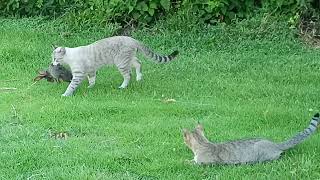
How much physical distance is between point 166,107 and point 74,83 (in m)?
1.35

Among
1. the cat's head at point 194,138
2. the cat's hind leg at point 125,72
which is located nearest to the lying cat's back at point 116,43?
the cat's hind leg at point 125,72

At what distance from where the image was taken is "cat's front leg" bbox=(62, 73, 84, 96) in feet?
27.9

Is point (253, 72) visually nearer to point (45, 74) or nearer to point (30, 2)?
point (45, 74)

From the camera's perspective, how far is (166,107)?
307 inches

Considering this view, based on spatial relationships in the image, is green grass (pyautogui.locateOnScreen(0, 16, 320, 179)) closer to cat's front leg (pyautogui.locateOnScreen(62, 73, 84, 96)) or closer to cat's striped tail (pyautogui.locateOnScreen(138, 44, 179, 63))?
cat's front leg (pyautogui.locateOnScreen(62, 73, 84, 96))

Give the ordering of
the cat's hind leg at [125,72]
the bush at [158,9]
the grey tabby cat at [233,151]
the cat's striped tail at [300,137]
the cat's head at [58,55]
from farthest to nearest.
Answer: the bush at [158,9] → the cat's hind leg at [125,72] → the cat's head at [58,55] → the cat's striped tail at [300,137] → the grey tabby cat at [233,151]

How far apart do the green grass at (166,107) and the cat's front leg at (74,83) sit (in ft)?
0.35

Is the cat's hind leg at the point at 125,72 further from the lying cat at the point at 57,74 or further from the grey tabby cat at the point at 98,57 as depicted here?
the lying cat at the point at 57,74

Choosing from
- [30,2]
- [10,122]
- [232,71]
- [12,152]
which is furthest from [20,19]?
[12,152]

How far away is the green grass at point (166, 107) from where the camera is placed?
19.9 ft

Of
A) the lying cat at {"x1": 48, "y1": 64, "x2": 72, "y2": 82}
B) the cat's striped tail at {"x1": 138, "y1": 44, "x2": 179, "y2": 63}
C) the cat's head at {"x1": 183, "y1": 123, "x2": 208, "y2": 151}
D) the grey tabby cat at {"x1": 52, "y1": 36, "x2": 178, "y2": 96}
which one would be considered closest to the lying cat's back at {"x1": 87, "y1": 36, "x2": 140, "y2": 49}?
the grey tabby cat at {"x1": 52, "y1": 36, "x2": 178, "y2": 96}

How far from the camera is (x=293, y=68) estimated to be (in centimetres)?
941

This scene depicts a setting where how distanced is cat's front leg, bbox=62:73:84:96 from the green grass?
0.11 m

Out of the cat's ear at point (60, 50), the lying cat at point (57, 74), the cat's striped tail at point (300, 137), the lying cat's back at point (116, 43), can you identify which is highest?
the cat's striped tail at point (300, 137)
